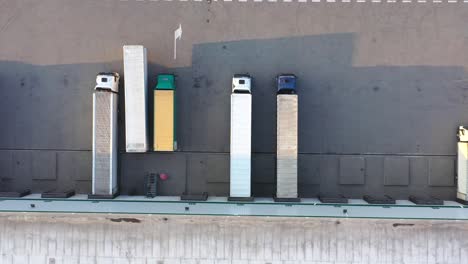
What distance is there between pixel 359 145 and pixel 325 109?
103 cm

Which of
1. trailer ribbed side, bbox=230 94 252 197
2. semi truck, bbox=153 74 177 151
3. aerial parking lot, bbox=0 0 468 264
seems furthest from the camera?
aerial parking lot, bbox=0 0 468 264

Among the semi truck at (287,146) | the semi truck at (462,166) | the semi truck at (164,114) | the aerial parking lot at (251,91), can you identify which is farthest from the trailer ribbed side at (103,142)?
the semi truck at (462,166)

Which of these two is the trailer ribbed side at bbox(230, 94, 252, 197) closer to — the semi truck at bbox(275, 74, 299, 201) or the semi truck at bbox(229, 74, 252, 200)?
the semi truck at bbox(229, 74, 252, 200)

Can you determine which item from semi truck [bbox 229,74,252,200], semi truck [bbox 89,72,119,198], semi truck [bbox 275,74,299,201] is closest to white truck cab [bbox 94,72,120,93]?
semi truck [bbox 89,72,119,198]

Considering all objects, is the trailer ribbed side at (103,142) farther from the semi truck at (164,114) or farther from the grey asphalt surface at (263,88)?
the semi truck at (164,114)

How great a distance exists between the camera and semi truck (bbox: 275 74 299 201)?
242 inches

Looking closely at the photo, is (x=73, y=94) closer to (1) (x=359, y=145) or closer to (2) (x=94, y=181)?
(2) (x=94, y=181)

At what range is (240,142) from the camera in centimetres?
613

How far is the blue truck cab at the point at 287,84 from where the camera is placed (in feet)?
20.4

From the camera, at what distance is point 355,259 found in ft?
19.3

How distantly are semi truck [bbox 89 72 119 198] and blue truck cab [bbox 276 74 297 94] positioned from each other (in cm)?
328

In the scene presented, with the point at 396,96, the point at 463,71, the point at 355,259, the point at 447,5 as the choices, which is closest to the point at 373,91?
the point at 396,96

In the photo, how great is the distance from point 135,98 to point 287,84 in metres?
2.98

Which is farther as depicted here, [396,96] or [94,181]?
[396,96]
